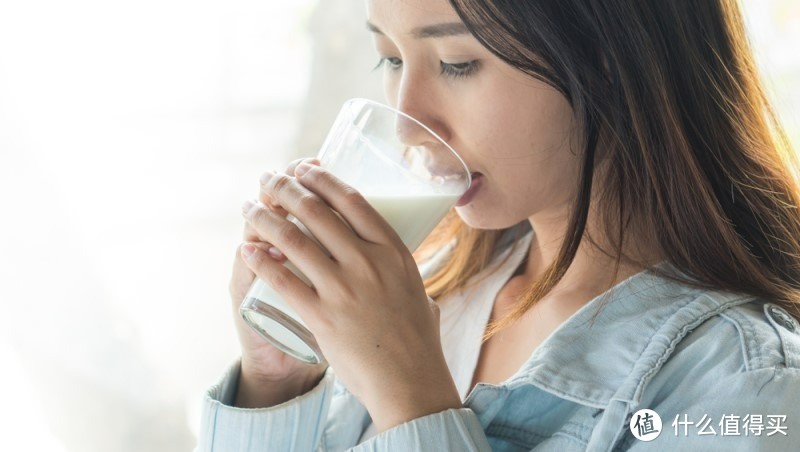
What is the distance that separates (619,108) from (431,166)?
286 mm

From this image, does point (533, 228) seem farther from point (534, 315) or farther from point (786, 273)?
point (786, 273)

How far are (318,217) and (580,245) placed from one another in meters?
0.50

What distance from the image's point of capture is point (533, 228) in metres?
1.49

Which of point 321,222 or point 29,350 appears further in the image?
point 29,350

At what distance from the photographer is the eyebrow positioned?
3.74ft

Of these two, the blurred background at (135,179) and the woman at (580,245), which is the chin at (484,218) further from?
the blurred background at (135,179)

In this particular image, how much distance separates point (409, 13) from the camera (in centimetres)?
115

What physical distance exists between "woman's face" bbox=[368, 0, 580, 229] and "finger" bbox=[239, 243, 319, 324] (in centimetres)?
30

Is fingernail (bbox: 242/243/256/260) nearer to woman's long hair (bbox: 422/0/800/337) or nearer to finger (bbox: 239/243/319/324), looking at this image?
finger (bbox: 239/243/319/324)

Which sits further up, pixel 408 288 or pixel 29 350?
pixel 408 288

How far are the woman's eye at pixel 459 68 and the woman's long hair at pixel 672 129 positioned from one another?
0.04m

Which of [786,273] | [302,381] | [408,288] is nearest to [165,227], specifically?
[302,381]

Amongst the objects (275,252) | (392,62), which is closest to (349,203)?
(275,252)

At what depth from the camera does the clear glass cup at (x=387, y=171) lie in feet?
3.39
